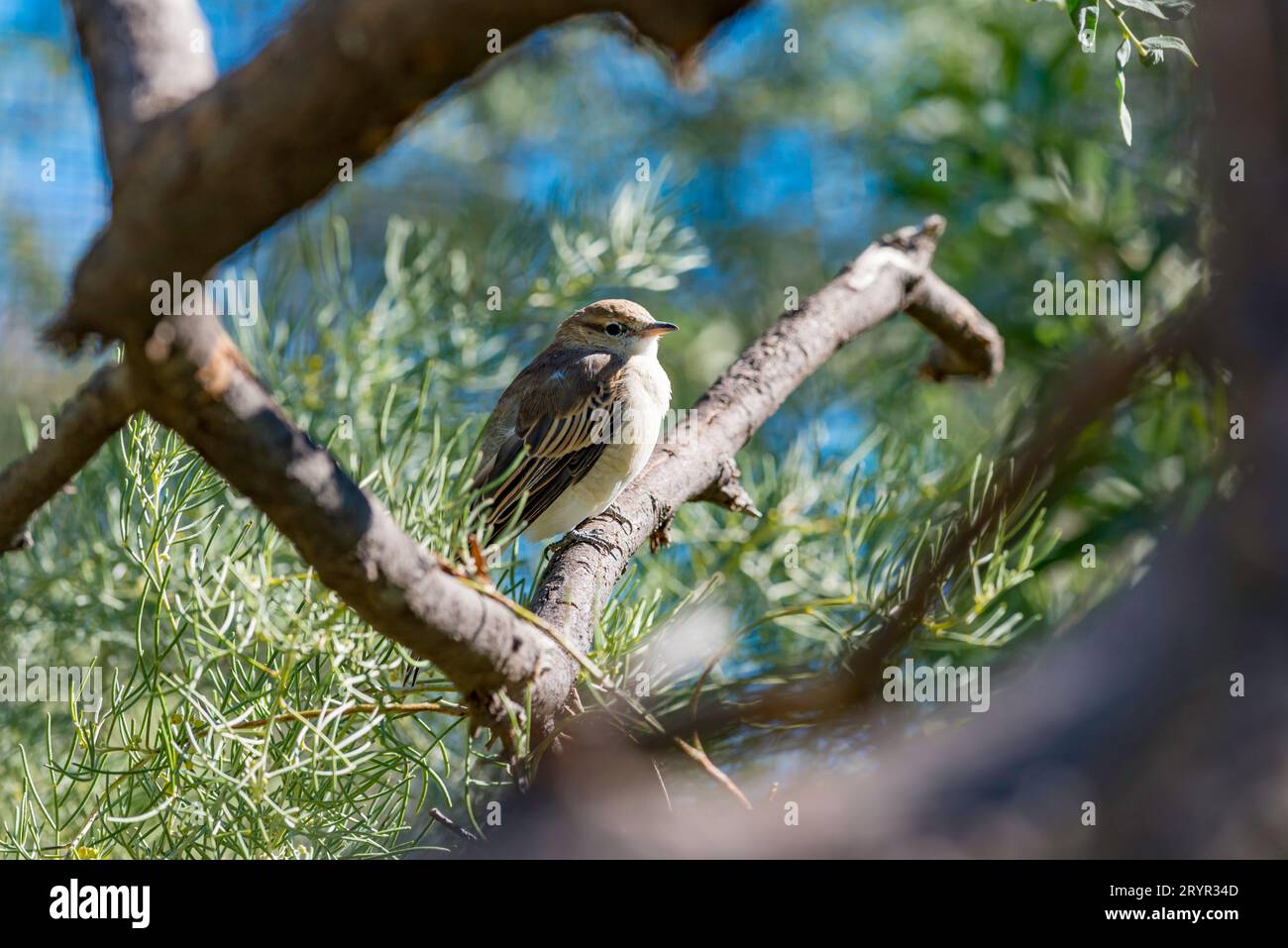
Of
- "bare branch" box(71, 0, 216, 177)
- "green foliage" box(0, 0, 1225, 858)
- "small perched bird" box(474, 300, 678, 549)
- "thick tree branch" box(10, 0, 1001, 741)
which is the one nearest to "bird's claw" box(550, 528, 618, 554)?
"green foliage" box(0, 0, 1225, 858)

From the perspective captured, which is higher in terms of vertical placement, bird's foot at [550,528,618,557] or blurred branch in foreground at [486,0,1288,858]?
bird's foot at [550,528,618,557]

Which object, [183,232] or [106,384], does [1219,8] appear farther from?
[106,384]

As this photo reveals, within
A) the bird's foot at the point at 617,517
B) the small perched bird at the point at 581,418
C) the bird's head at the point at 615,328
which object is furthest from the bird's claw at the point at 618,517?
the bird's head at the point at 615,328

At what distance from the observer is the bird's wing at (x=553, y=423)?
273 centimetres

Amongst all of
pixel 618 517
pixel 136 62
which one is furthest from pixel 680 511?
pixel 136 62

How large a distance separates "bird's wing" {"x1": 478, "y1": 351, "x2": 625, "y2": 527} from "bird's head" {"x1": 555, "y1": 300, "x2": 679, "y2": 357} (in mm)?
55

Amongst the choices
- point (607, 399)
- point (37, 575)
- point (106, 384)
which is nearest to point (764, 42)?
point (607, 399)

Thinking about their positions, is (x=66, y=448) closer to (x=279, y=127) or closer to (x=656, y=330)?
(x=279, y=127)

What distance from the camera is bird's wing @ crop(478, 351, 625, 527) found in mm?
2729

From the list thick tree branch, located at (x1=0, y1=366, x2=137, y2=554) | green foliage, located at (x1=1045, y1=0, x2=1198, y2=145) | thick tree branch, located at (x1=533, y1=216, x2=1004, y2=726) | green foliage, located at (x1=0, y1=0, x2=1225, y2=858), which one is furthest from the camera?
thick tree branch, located at (x1=533, y1=216, x2=1004, y2=726)

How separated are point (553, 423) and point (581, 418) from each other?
0.07 meters

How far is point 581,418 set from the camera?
9.32 ft

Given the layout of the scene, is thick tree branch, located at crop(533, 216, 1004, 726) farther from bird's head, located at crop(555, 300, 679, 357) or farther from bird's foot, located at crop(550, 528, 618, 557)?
bird's head, located at crop(555, 300, 679, 357)

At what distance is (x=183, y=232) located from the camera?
30.9 inches
